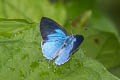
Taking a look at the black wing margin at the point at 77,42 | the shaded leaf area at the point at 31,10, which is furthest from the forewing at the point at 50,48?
the shaded leaf area at the point at 31,10

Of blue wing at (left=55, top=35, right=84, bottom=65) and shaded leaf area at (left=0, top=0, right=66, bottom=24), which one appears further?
shaded leaf area at (left=0, top=0, right=66, bottom=24)

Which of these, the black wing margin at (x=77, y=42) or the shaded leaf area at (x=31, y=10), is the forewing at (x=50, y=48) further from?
the shaded leaf area at (x=31, y=10)

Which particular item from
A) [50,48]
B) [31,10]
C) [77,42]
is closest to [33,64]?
[50,48]

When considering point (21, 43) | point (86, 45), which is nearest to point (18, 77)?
point (21, 43)

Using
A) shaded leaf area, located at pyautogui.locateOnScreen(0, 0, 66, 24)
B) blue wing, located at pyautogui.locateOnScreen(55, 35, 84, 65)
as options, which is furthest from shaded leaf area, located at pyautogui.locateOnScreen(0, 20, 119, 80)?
shaded leaf area, located at pyautogui.locateOnScreen(0, 0, 66, 24)

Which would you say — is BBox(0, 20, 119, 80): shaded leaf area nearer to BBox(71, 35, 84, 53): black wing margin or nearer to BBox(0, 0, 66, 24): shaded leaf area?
BBox(71, 35, 84, 53): black wing margin

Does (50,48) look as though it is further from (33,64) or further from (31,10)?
(31,10)
